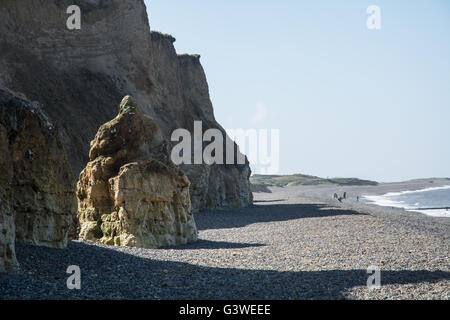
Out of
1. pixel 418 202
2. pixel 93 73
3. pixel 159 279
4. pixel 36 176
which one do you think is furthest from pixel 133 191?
pixel 418 202

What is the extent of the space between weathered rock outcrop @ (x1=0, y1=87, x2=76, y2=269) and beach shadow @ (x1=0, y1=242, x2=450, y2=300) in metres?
0.58

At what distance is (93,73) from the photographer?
33.3m

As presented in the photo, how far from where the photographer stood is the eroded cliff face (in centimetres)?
2892

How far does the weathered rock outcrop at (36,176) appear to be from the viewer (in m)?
9.67

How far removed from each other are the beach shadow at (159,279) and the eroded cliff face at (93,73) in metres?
16.5

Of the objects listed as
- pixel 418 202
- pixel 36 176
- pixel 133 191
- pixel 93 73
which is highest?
Result: pixel 93 73

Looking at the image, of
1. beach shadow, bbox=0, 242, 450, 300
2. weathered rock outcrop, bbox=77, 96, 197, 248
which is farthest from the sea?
beach shadow, bbox=0, 242, 450, 300

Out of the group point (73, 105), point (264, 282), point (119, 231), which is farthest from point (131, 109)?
point (73, 105)

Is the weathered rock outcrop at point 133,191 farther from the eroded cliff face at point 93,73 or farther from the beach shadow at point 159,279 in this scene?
the eroded cliff face at point 93,73

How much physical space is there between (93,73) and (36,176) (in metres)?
24.7

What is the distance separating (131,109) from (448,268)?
11125mm

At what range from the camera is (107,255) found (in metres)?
10.9

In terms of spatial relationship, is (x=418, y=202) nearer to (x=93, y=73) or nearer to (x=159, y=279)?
(x=93, y=73)
